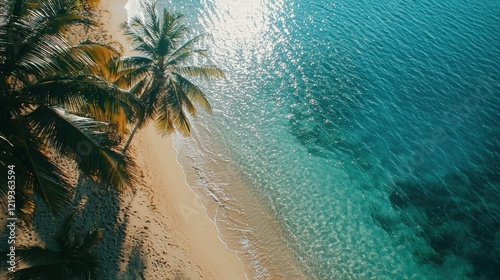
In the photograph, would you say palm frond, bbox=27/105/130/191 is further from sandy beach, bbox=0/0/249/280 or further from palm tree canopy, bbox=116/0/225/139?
palm tree canopy, bbox=116/0/225/139

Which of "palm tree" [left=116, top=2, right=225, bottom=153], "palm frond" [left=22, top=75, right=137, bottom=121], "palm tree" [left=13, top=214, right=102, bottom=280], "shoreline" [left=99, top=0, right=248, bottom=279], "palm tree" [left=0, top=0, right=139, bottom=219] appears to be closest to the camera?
"palm tree" [left=0, top=0, right=139, bottom=219]

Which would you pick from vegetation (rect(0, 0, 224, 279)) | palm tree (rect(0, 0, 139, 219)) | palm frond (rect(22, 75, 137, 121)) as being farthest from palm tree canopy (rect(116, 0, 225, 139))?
palm tree (rect(0, 0, 139, 219))

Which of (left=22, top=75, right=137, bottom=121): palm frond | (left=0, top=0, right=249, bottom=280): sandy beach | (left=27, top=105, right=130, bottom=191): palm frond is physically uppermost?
(left=22, top=75, right=137, bottom=121): palm frond

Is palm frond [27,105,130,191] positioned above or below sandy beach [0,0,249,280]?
above

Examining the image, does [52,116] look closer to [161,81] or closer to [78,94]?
[78,94]

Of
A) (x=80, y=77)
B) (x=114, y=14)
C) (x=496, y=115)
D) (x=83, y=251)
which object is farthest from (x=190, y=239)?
(x=496, y=115)

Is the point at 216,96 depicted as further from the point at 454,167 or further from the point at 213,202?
the point at 454,167

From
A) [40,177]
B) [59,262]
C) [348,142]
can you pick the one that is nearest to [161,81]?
[59,262]
